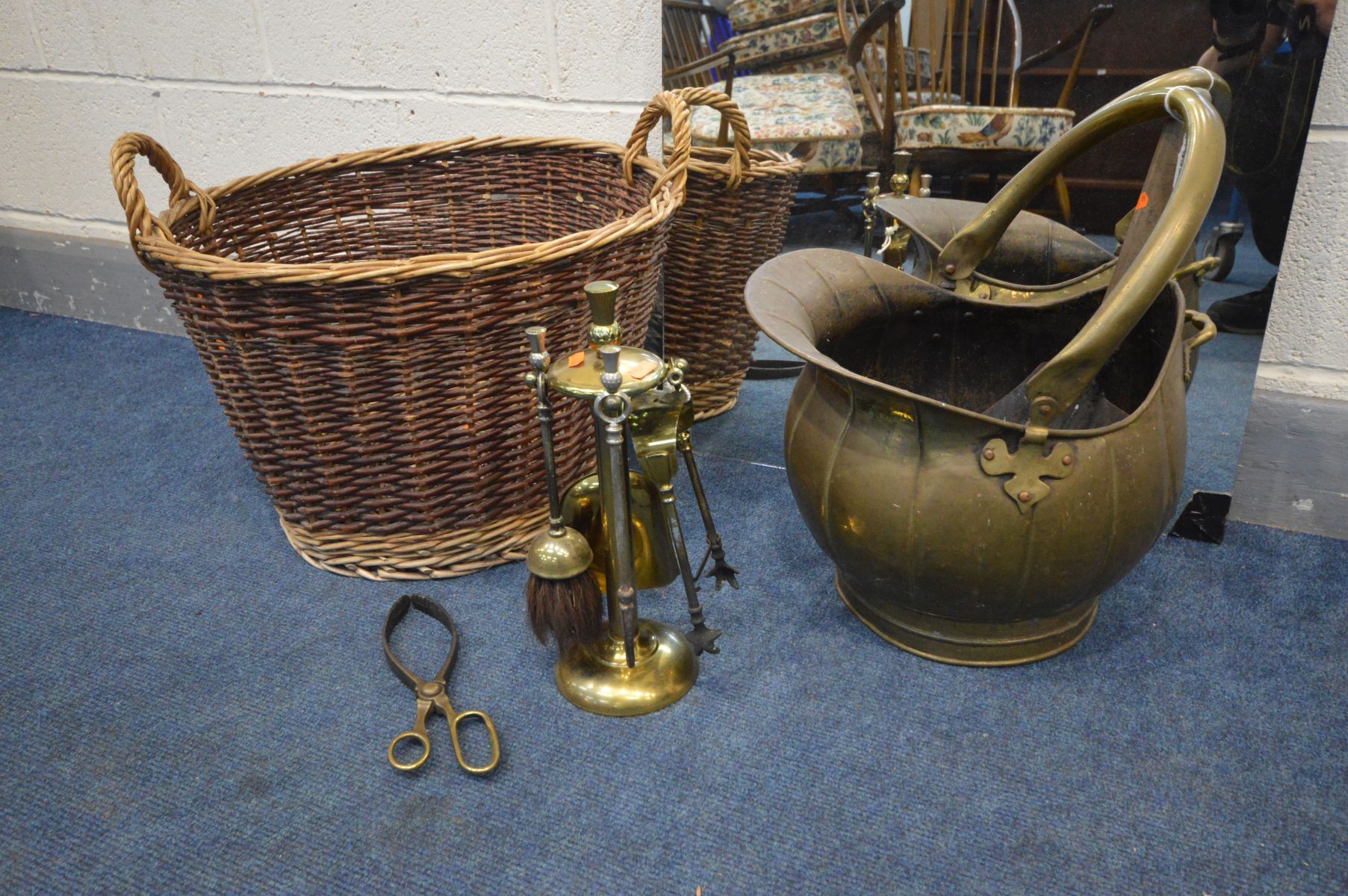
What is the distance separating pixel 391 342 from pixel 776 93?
0.78 metres

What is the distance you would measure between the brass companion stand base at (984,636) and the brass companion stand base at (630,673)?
262 millimetres

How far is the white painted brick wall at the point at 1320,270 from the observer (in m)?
1.15

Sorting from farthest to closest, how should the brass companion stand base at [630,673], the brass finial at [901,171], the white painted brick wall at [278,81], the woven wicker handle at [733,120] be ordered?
the white painted brick wall at [278,81] → the brass finial at [901,171] → the woven wicker handle at [733,120] → the brass companion stand base at [630,673]

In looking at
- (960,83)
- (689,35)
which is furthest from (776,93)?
(960,83)

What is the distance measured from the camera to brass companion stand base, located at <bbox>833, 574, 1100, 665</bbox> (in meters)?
1.08

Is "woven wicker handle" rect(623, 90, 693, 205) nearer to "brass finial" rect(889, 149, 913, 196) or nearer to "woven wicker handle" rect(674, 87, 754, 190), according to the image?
"woven wicker handle" rect(674, 87, 754, 190)

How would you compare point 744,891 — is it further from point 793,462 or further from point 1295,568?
point 1295,568

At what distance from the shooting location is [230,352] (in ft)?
3.70

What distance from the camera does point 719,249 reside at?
152 centimetres

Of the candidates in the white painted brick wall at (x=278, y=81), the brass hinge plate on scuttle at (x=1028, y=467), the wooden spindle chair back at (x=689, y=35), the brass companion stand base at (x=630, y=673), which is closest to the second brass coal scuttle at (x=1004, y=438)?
the brass hinge plate on scuttle at (x=1028, y=467)

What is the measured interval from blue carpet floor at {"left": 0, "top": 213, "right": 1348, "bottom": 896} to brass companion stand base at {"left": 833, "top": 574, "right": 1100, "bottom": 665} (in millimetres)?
21

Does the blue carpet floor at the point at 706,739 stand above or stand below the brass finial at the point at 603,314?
below

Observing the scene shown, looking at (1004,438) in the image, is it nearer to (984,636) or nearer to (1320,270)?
(984,636)

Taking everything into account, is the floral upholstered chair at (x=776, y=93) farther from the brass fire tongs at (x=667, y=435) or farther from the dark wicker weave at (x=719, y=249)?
the brass fire tongs at (x=667, y=435)
